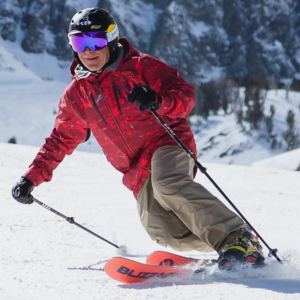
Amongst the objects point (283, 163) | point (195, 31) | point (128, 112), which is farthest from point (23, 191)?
point (195, 31)

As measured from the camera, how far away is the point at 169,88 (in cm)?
382

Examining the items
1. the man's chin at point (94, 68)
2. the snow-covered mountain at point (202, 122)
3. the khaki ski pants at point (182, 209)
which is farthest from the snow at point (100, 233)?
the snow-covered mountain at point (202, 122)

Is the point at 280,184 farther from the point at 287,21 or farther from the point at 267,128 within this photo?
the point at 287,21

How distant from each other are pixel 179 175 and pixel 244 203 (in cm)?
450

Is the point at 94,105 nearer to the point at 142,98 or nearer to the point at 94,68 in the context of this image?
the point at 94,68

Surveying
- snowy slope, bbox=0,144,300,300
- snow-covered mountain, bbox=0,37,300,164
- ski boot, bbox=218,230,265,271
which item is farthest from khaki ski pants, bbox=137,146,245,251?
snow-covered mountain, bbox=0,37,300,164

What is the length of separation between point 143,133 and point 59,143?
708 millimetres

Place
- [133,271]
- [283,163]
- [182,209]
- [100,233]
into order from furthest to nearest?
[283,163] < [100,233] < [182,209] < [133,271]

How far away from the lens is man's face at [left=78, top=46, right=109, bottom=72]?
3.94 m

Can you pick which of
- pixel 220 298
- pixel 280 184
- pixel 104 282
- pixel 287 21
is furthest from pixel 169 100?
pixel 287 21

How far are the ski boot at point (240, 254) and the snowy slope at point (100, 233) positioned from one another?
0.13 metres

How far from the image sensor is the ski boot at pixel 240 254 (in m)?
3.39

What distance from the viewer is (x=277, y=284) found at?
9.70 feet

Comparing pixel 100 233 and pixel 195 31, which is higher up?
pixel 100 233
